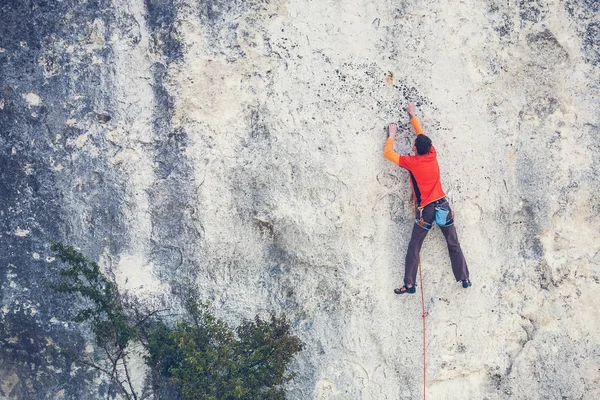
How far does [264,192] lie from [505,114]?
290 centimetres

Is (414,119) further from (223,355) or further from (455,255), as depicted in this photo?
(223,355)

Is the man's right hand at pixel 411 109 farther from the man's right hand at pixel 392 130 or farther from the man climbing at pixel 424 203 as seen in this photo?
the man's right hand at pixel 392 130

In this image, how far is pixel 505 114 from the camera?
9.99m

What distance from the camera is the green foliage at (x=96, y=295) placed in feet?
30.2

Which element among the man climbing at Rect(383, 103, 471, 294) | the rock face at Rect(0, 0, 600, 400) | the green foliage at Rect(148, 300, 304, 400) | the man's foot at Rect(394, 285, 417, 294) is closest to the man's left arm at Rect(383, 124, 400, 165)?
the man climbing at Rect(383, 103, 471, 294)

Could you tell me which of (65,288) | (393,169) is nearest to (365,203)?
(393,169)

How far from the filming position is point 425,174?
926 cm

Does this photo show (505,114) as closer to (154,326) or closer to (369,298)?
(369,298)

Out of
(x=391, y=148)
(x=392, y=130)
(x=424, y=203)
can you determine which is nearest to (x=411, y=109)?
(x=392, y=130)

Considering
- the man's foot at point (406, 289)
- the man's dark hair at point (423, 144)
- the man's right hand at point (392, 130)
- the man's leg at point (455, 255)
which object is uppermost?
the man's right hand at point (392, 130)

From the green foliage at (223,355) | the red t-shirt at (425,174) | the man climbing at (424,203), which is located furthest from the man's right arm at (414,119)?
the green foliage at (223,355)

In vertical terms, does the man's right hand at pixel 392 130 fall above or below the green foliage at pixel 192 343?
above

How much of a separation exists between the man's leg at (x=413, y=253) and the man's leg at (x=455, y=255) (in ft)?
0.85

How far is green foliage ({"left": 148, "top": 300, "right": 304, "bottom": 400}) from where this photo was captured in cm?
905
